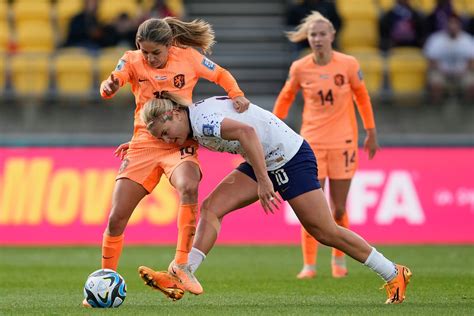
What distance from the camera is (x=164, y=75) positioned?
9.45 meters

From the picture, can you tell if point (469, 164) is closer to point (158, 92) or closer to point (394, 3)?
point (394, 3)

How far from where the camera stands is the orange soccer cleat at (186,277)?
8.92m

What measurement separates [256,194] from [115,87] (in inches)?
54.4

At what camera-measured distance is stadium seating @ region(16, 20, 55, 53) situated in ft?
65.0

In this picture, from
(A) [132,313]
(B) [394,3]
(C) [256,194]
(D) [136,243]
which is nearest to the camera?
(A) [132,313]

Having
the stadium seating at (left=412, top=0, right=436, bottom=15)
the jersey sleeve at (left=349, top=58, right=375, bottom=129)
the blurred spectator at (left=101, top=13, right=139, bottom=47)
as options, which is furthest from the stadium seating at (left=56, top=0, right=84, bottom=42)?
the jersey sleeve at (left=349, top=58, right=375, bottom=129)

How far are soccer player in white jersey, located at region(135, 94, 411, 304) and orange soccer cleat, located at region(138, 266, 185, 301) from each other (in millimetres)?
11

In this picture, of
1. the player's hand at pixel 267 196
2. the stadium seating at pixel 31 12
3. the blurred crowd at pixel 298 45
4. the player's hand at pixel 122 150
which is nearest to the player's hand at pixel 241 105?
the player's hand at pixel 267 196

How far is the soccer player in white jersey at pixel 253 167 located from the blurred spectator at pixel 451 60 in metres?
10.6

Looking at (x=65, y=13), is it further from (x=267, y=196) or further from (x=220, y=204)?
(x=267, y=196)

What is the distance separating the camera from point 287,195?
29.0ft

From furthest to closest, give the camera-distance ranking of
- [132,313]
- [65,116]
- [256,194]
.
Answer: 1. [65,116]
2. [256,194]
3. [132,313]

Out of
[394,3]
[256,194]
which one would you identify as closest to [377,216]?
[394,3]

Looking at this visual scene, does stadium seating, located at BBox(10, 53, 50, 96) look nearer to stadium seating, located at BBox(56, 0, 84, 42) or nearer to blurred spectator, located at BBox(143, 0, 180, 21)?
stadium seating, located at BBox(56, 0, 84, 42)
